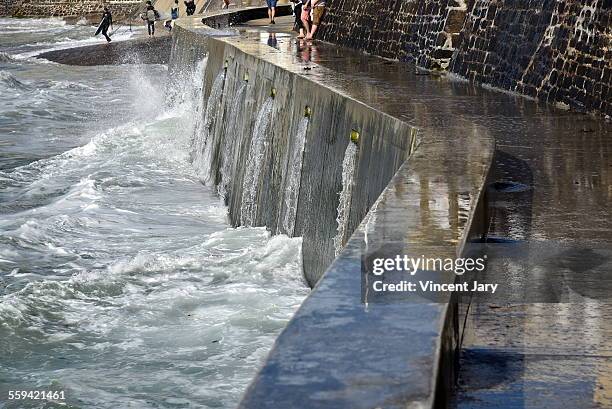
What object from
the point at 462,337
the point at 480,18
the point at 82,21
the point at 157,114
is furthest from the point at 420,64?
the point at 82,21

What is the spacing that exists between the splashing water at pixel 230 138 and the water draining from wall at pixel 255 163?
4.83 feet

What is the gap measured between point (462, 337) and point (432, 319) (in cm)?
114

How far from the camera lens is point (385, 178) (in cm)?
938

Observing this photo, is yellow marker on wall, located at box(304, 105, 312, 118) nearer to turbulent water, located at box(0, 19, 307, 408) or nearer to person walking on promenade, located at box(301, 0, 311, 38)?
turbulent water, located at box(0, 19, 307, 408)

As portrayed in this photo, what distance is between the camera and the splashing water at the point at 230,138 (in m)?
16.8

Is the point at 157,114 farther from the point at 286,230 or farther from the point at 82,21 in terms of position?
the point at 82,21

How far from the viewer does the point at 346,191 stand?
10.5 meters

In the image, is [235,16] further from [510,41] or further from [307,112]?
[307,112]

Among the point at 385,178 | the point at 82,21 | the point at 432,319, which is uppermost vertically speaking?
the point at 432,319

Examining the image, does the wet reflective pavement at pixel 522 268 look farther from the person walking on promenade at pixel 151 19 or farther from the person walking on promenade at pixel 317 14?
the person walking on promenade at pixel 151 19

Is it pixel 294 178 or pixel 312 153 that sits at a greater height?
pixel 312 153

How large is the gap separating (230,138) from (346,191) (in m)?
6.95

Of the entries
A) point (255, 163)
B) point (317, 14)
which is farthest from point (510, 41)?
point (317, 14)

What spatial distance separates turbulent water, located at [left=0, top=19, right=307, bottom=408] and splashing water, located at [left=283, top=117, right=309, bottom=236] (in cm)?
28
